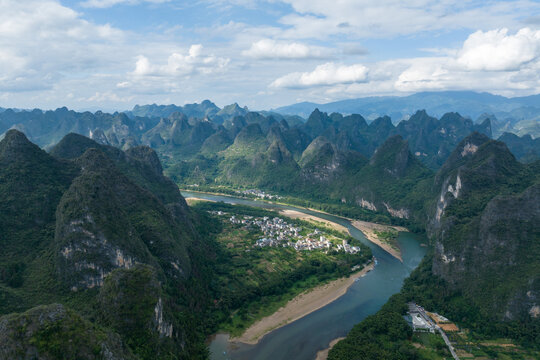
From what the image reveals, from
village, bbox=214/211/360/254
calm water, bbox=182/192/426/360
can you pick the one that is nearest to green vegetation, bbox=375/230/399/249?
calm water, bbox=182/192/426/360

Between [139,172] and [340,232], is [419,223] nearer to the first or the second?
[340,232]

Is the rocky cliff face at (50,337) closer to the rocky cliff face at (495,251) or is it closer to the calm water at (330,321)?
the calm water at (330,321)

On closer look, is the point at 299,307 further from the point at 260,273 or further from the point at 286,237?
the point at 286,237

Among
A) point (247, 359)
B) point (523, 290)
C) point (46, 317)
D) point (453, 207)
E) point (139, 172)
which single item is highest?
point (139, 172)

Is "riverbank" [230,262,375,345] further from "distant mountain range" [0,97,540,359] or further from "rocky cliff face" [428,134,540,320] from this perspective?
"rocky cliff face" [428,134,540,320]

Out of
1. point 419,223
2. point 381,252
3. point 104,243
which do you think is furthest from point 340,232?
point 104,243

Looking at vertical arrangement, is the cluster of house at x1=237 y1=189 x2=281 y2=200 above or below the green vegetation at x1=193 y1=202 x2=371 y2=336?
above

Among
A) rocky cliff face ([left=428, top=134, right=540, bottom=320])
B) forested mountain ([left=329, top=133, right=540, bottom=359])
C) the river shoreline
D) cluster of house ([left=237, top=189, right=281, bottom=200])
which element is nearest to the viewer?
forested mountain ([left=329, top=133, right=540, bottom=359])
